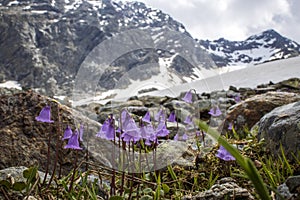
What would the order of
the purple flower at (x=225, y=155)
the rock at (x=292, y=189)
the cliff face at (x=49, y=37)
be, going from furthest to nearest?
the cliff face at (x=49, y=37) → the purple flower at (x=225, y=155) → the rock at (x=292, y=189)

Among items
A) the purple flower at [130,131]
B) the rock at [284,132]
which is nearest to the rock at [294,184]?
the purple flower at [130,131]

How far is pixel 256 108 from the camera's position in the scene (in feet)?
16.8

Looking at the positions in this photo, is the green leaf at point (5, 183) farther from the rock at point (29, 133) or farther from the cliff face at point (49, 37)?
the cliff face at point (49, 37)

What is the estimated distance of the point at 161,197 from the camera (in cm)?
236

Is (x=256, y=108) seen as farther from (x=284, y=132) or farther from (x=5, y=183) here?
(x=5, y=183)

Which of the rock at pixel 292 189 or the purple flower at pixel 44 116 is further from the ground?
the purple flower at pixel 44 116

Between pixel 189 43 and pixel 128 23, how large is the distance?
175472 mm

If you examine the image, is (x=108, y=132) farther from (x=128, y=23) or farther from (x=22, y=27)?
(x=128, y=23)

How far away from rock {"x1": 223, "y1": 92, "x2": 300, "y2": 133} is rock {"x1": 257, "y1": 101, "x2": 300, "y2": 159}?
1.73 m

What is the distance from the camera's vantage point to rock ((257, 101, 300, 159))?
9.10 feet

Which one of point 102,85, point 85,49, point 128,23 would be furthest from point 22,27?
point 102,85

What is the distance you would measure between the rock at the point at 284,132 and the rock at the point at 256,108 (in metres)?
1.73

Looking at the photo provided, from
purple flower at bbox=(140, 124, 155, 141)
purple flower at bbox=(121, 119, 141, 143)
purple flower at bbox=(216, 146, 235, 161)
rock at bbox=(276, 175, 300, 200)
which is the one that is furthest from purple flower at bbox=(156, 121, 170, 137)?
rock at bbox=(276, 175, 300, 200)

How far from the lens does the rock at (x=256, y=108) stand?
16.4 ft
